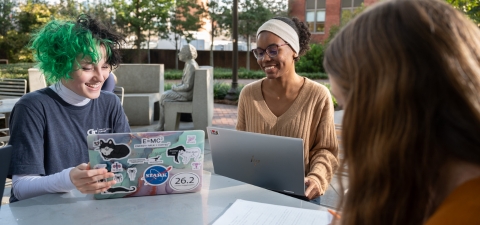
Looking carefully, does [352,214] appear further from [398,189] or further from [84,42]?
[84,42]

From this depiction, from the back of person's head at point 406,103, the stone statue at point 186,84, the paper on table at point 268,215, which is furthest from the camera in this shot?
the stone statue at point 186,84

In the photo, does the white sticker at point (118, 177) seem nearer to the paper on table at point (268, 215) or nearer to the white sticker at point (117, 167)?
the white sticker at point (117, 167)

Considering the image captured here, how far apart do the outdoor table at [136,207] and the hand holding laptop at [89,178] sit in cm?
7

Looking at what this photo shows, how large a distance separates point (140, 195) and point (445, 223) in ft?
3.80

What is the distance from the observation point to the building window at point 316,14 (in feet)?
85.1

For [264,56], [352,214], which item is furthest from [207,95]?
[352,214]

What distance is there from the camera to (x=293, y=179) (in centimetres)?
171

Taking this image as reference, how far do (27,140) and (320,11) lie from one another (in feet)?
85.8

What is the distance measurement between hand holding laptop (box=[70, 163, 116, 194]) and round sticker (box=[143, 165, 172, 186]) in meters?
0.12

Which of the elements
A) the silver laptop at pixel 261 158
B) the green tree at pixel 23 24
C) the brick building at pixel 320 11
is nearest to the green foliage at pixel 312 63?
the brick building at pixel 320 11

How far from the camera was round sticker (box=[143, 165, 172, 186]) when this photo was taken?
58.1 inches

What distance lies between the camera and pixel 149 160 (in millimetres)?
1438

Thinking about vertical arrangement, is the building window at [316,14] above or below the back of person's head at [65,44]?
above

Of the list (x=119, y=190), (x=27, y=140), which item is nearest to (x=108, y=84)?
(x=27, y=140)
